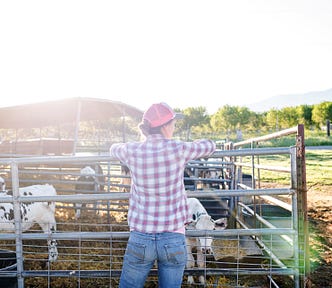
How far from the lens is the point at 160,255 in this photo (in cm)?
240

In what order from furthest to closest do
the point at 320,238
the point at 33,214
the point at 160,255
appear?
the point at 320,238 → the point at 33,214 → the point at 160,255

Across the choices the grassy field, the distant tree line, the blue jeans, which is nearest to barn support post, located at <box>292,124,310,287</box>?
the grassy field

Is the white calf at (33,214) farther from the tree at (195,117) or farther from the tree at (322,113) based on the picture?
the tree at (195,117)

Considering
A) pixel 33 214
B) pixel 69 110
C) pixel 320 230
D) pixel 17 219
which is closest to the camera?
pixel 17 219

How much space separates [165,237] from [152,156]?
0.55 m

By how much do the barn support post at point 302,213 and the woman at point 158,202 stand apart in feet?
4.02

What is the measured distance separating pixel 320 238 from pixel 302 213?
12.8ft

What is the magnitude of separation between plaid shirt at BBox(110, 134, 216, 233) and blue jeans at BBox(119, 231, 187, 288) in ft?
0.17

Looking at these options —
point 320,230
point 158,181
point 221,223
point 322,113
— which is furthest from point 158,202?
point 322,113

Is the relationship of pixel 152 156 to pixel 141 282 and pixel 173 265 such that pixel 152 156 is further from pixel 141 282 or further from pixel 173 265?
pixel 141 282

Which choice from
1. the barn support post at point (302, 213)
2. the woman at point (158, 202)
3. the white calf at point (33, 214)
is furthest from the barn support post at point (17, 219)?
the barn support post at point (302, 213)

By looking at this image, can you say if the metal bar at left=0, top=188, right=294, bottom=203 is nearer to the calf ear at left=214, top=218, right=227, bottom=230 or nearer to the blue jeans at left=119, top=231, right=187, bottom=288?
the blue jeans at left=119, top=231, right=187, bottom=288

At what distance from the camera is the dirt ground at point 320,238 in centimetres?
487

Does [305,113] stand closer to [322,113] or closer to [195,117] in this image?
[322,113]
